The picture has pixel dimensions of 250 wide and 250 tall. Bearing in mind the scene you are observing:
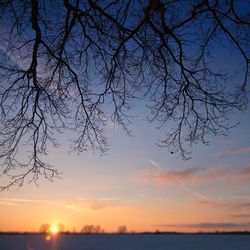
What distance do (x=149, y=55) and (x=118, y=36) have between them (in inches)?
16.8

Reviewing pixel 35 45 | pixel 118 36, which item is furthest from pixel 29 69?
pixel 118 36

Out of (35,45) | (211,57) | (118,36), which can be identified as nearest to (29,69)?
(35,45)

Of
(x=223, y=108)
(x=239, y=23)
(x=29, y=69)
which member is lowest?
(x=223, y=108)

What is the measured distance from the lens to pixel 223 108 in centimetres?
467

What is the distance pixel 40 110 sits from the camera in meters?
4.85

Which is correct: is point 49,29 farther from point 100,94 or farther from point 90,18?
point 100,94

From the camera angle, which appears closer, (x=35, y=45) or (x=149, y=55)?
(x=35, y=45)

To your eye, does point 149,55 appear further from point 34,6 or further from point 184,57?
point 34,6

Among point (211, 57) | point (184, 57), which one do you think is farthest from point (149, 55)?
point (211, 57)

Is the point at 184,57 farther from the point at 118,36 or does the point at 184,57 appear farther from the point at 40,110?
the point at 40,110

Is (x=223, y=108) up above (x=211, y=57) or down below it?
below

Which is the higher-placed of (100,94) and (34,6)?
(34,6)

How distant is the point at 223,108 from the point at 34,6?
234 centimetres

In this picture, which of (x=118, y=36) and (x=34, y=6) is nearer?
(x=34, y=6)
